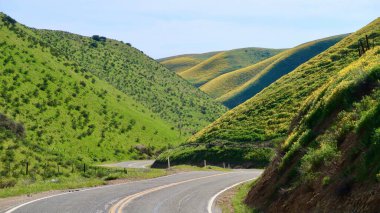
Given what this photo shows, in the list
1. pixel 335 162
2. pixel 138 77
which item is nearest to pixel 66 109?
pixel 138 77

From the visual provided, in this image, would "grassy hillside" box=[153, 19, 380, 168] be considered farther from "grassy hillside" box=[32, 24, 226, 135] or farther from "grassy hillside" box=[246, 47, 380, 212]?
"grassy hillside" box=[246, 47, 380, 212]

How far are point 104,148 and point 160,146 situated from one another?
13.4 meters

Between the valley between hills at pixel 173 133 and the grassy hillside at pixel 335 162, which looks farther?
the valley between hills at pixel 173 133

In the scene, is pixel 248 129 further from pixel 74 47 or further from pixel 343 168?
pixel 74 47

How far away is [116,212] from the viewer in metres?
15.0

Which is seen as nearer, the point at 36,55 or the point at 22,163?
the point at 22,163

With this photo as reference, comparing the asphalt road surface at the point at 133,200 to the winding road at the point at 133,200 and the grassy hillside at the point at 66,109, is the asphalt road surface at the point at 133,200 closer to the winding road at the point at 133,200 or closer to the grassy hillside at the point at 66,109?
the winding road at the point at 133,200

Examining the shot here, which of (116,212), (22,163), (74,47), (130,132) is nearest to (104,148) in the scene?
(130,132)

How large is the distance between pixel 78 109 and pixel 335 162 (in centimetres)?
5861

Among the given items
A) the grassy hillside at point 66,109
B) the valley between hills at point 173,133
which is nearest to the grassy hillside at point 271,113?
the valley between hills at point 173,133

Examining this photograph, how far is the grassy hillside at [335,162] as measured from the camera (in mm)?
10284

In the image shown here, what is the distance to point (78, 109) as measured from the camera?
66812 mm

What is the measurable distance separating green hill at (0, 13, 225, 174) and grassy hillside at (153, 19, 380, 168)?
1262cm

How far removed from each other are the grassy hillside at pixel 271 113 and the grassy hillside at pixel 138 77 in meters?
27.5
